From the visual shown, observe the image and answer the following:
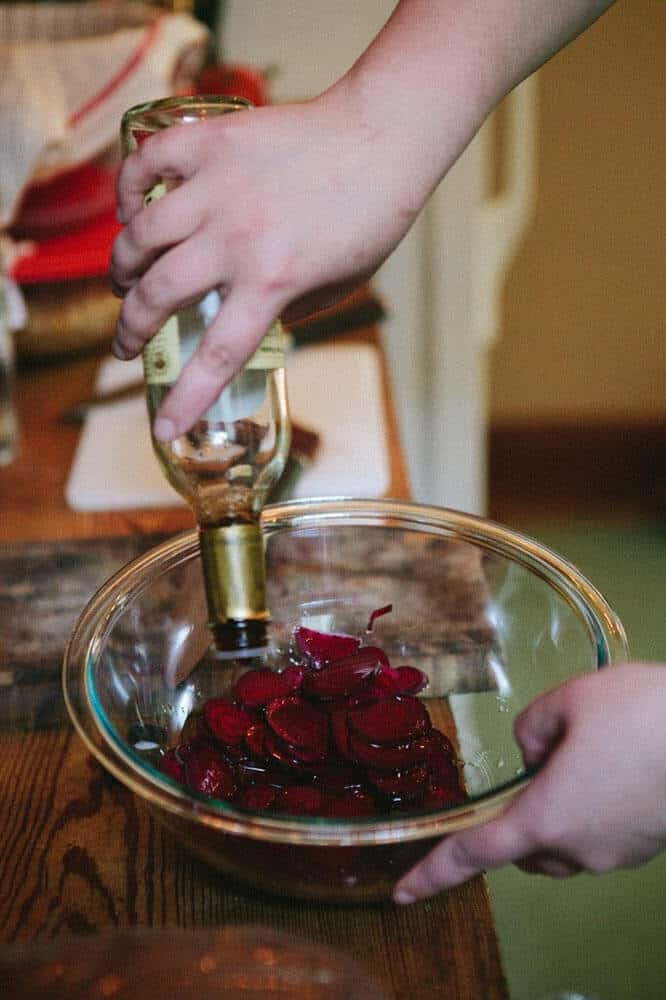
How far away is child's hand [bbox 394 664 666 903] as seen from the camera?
0.46m

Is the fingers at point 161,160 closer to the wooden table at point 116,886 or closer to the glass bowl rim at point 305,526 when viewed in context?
the glass bowl rim at point 305,526

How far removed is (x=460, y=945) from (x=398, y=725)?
4.8 inches

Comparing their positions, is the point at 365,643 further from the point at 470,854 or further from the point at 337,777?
the point at 470,854

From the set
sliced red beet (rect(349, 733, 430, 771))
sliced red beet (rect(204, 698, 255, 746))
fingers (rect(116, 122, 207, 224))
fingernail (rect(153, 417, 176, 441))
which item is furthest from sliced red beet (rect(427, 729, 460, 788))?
fingers (rect(116, 122, 207, 224))

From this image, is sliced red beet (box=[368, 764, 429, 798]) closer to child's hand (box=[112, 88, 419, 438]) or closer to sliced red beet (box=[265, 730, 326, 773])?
sliced red beet (box=[265, 730, 326, 773])

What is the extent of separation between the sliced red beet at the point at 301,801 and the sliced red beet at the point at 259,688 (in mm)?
76

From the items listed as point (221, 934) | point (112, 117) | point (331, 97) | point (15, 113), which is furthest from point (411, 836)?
point (112, 117)

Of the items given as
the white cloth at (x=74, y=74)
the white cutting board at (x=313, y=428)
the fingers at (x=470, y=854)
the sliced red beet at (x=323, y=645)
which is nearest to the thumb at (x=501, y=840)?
the fingers at (x=470, y=854)

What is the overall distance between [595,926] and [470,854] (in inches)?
52.4

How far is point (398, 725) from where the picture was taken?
1.89 feet

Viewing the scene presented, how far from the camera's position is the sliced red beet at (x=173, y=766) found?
1.91 feet

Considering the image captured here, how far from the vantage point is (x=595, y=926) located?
1.62 metres

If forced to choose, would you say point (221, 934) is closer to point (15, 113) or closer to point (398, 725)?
point (398, 725)

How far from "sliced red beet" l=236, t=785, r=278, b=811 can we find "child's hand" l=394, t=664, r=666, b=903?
4.0 inches
